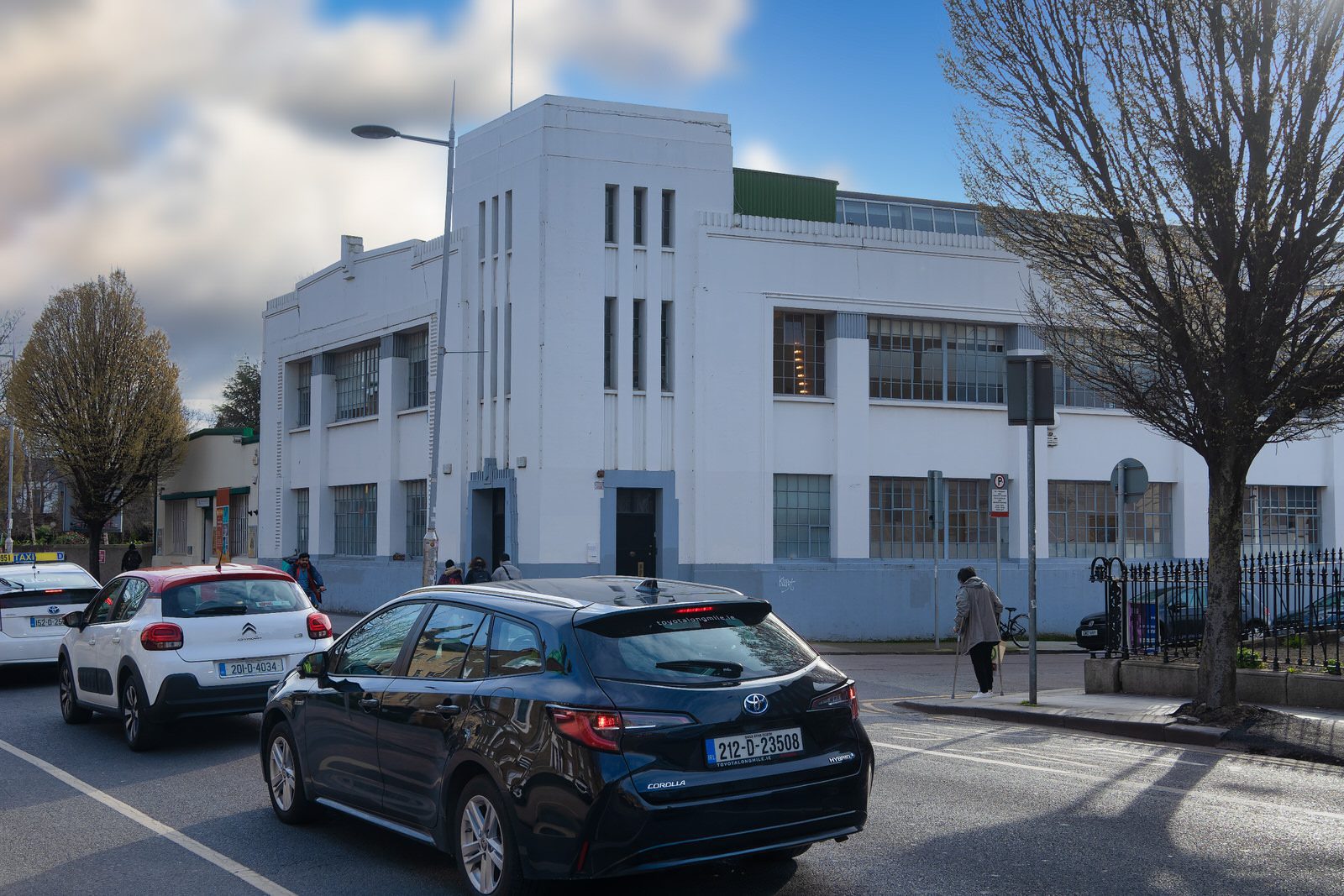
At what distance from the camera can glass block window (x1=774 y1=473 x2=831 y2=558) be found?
27.6 meters

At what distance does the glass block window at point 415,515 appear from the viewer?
3128 cm

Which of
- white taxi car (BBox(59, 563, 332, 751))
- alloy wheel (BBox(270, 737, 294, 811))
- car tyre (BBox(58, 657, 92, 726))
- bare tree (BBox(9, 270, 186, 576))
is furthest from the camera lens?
bare tree (BBox(9, 270, 186, 576))

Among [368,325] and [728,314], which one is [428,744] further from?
[368,325]

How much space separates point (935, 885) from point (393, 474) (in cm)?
2674

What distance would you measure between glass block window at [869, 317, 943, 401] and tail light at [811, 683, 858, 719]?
22.3 meters

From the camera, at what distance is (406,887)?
22.1 ft

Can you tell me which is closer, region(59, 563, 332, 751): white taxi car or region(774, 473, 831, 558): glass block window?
region(59, 563, 332, 751): white taxi car

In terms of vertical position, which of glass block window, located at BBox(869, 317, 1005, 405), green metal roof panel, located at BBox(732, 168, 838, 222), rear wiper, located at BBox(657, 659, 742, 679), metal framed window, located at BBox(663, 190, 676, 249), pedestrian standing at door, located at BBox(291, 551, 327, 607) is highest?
green metal roof panel, located at BBox(732, 168, 838, 222)

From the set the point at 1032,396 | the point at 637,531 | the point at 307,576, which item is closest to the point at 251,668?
the point at 1032,396

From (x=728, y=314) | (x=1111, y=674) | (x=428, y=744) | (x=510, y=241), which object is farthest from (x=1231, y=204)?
(x=510, y=241)

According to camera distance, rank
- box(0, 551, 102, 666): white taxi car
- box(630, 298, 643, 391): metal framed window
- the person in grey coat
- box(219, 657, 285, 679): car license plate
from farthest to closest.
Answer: box(630, 298, 643, 391): metal framed window, box(0, 551, 102, 666): white taxi car, the person in grey coat, box(219, 657, 285, 679): car license plate

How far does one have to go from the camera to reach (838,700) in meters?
6.42

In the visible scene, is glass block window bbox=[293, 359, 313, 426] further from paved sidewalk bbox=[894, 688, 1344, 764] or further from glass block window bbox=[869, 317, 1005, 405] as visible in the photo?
paved sidewalk bbox=[894, 688, 1344, 764]

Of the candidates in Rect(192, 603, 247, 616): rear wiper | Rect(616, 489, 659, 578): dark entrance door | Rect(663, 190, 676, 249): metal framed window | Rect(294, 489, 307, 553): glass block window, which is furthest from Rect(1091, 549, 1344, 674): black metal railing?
Rect(294, 489, 307, 553): glass block window
